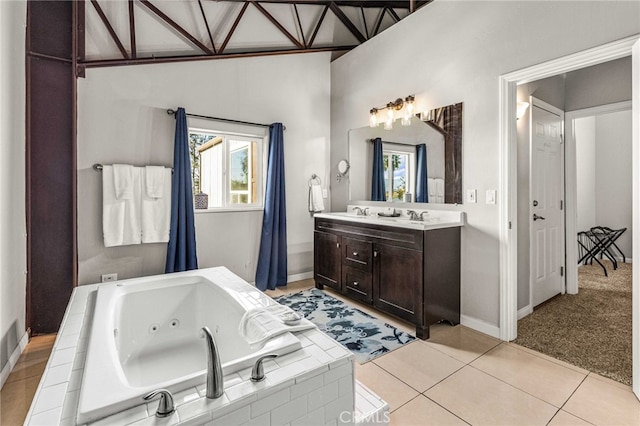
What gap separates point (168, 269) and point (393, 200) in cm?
240

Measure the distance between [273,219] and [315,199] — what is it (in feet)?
2.09

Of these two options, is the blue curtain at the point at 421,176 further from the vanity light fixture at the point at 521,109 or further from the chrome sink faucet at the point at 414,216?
the vanity light fixture at the point at 521,109

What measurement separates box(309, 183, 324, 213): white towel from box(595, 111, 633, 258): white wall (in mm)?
4726

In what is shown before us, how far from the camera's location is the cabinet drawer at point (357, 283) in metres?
3.08

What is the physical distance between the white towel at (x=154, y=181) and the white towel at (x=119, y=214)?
0.07 m

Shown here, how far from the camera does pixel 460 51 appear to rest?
2.79 meters

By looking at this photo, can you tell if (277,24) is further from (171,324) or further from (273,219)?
(171,324)

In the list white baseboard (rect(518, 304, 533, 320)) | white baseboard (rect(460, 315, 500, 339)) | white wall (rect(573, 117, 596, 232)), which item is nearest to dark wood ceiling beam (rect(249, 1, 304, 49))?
white baseboard (rect(460, 315, 500, 339))

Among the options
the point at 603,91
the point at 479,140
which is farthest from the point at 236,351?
the point at 603,91

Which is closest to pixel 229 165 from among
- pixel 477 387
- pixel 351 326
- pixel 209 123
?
pixel 209 123

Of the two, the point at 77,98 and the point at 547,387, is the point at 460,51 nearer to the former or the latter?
the point at 547,387

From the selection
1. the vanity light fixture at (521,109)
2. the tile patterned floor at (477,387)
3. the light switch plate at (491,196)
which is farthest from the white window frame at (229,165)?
the vanity light fixture at (521,109)

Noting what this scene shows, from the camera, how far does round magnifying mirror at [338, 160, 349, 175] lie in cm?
410

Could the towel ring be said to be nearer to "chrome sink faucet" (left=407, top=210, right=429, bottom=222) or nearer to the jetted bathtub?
"chrome sink faucet" (left=407, top=210, right=429, bottom=222)
